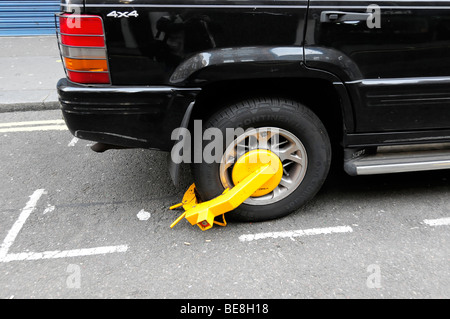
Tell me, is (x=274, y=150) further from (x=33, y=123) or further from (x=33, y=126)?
(x=33, y=123)

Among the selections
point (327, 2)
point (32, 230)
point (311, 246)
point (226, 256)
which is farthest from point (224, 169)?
point (32, 230)

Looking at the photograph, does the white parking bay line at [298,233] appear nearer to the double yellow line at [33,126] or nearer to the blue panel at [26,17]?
the double yellow line at [33,126]

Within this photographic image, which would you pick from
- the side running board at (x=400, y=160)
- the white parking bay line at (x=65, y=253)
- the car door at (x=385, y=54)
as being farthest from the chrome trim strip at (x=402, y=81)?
the white parking bay line at (x=65, y=253)

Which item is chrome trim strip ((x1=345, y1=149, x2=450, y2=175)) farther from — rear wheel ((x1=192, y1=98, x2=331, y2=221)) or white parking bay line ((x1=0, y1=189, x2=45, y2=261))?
white parking bay line ((x1=0, y1=189, x2=45, y2=261))

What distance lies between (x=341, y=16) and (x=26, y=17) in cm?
840

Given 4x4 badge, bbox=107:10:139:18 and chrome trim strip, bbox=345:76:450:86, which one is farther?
chrome trim strip, bbox=345:76:450:86

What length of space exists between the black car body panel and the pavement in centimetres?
324

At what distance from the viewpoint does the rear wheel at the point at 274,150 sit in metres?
2.29

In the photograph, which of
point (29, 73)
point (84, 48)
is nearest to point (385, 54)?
point (84, 48)

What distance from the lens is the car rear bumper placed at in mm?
2150

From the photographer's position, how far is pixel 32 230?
2588 mm

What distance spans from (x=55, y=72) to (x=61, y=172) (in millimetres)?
3514

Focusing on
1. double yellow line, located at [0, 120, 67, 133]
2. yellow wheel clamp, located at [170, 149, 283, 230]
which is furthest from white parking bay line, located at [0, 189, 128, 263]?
double yellow line, located at [0, 120, 67, 133]
